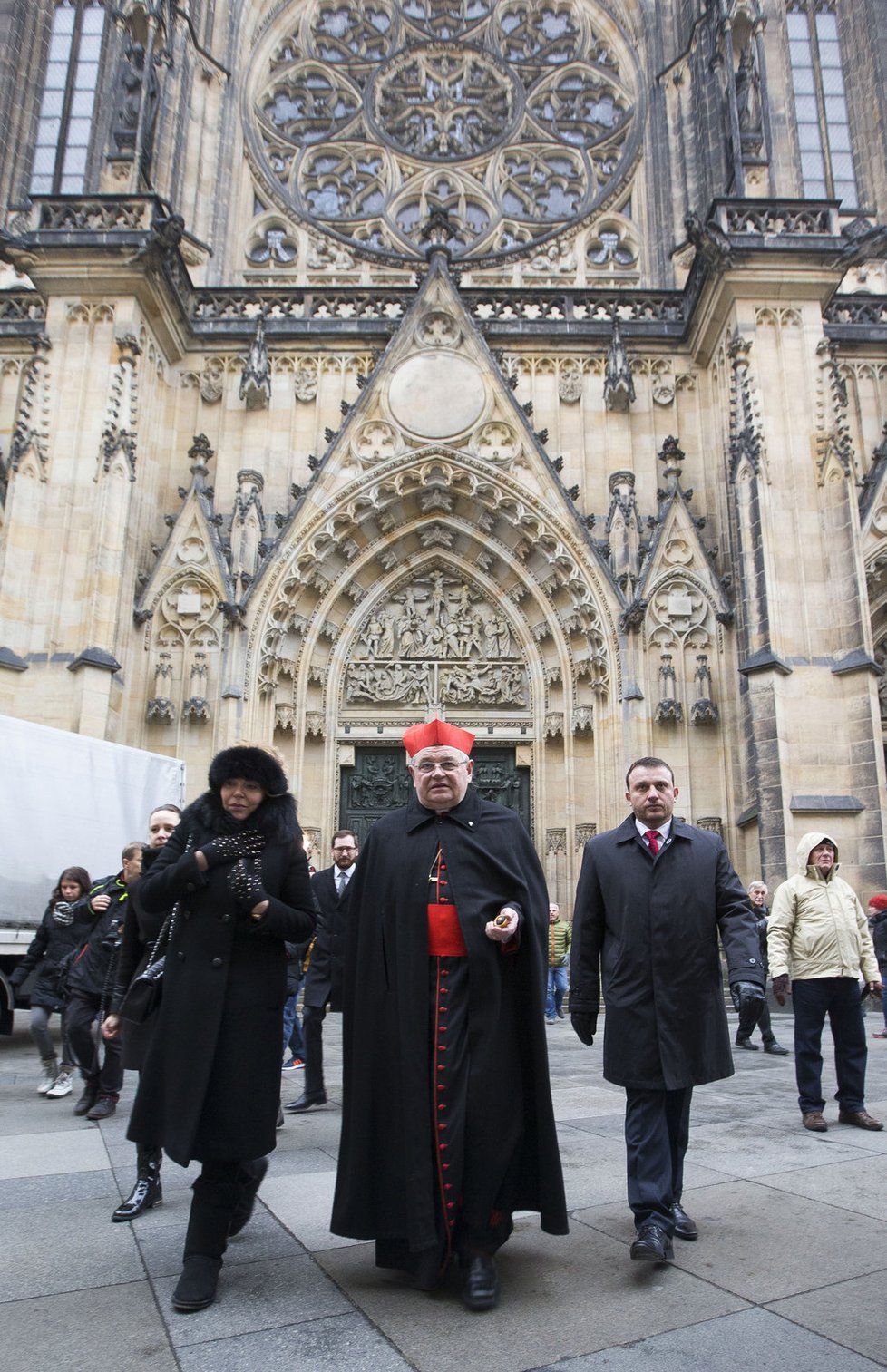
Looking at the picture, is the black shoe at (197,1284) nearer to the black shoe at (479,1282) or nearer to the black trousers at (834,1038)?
the black shoe at (479,1282)

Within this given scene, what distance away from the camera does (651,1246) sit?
307 cm

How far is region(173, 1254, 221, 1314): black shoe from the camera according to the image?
2746 millimetres

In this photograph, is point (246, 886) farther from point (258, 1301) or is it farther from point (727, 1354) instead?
point (727, 1354)

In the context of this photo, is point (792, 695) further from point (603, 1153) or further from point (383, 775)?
point (603, 1153)

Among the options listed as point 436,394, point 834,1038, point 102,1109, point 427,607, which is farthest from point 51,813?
point 436,394

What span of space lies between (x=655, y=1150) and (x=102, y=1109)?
3675 millimetres

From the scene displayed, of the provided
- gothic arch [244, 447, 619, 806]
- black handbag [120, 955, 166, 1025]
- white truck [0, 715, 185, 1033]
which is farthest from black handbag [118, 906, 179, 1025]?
gothic arch [244, 447, 619, 806]

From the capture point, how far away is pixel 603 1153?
186 inches

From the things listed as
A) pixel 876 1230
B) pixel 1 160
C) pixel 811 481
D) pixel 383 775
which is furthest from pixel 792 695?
pixel 1 160

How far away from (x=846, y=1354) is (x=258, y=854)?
2.14 meters

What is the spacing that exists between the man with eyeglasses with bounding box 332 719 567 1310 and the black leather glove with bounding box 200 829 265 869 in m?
0.38

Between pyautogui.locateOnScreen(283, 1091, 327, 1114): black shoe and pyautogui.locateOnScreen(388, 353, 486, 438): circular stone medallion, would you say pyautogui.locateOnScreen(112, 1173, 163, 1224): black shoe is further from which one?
pyautogui.locateOnScreen(388, 353, 486, 438): circular stone medallion

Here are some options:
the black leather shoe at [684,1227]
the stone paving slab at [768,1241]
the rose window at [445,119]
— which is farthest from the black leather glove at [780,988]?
the rose window at [445,119]

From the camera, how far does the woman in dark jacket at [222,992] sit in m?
2.92
